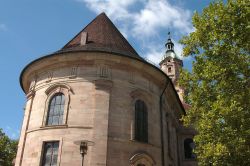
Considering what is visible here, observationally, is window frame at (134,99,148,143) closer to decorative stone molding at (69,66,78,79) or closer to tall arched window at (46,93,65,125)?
decorative stone molding at (69,66,78,79)

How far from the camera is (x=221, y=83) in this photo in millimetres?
13008

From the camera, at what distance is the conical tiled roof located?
1838 cm

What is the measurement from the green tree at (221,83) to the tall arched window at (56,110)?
7.09 meters

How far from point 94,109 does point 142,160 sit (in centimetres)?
392

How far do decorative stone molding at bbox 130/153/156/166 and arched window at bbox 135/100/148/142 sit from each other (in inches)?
40.7

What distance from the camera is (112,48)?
61.3 feet

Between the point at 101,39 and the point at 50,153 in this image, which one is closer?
the point at 50,153

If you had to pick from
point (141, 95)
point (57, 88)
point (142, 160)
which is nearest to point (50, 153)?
point (57, 88)

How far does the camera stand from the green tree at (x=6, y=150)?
33.3 metres

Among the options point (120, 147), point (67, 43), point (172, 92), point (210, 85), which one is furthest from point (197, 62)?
point (67, 43)

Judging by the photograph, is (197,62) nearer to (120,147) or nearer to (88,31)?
(120,147)

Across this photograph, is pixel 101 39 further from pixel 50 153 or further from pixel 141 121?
pixel 50 153

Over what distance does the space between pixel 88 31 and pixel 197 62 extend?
366 inches

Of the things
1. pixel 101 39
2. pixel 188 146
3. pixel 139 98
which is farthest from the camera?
pixel 188 146
